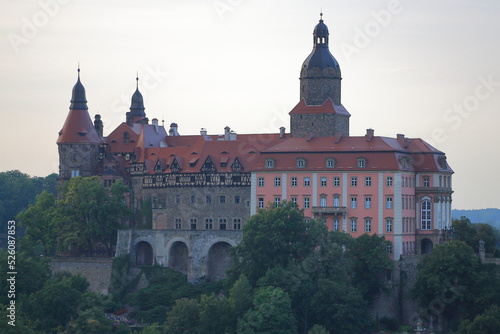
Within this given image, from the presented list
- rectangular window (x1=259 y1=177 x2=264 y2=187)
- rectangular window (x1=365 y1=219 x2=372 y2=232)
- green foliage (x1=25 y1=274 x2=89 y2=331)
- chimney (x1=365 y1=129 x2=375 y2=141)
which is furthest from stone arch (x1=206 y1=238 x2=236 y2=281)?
green foliage (x1=25 y1=274 x2=89 y2=331)

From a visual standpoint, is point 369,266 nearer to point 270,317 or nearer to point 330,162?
point 270,317

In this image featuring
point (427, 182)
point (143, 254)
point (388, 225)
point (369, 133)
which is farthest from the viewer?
point (143, 254)

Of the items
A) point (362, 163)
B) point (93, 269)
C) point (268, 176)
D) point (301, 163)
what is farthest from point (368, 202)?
point (93, 269)

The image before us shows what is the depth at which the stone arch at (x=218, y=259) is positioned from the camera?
359ft

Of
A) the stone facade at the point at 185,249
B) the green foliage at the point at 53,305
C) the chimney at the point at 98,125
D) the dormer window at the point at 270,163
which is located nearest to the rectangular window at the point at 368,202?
the dormer window at the point at 270,163

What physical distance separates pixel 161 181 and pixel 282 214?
61.1 feet

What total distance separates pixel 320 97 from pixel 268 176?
8.91m

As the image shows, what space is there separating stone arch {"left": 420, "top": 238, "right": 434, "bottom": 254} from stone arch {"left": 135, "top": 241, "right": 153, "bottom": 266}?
21872mm

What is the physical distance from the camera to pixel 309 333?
91.6 meters

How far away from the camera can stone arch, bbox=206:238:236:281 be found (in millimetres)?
109562

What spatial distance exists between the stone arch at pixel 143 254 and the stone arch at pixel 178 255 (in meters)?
2.18

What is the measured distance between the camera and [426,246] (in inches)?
4232

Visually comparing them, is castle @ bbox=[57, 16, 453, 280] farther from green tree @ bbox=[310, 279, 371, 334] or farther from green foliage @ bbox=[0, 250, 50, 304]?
green tree @ bbox=[310, 279, 371, 334]

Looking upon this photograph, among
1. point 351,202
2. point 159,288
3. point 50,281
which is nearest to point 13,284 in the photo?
point 50,281
